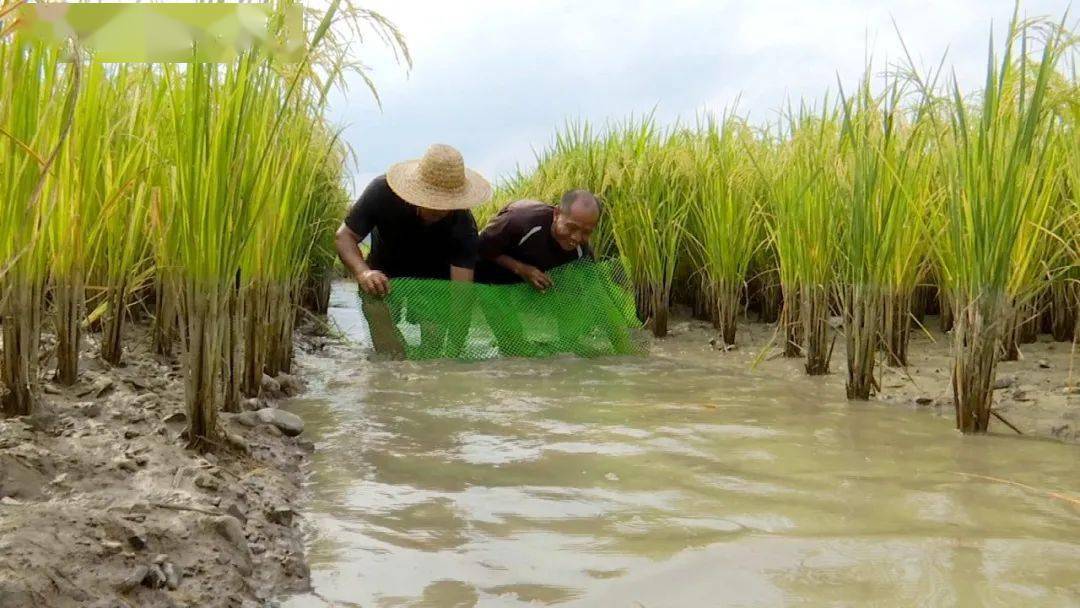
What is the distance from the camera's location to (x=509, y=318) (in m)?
5.00

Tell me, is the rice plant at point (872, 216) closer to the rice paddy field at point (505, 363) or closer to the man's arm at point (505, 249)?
the rice paddy field at point (505, 363)

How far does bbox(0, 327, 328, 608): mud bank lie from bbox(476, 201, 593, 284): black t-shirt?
2.77 m

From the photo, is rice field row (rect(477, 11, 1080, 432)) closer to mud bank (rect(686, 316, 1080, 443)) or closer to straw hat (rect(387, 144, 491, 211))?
mud bank (rect(686, 316, 1080, 443))

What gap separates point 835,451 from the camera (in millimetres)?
2807

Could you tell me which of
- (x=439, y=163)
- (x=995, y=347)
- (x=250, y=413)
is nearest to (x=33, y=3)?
(x=250, y=413)

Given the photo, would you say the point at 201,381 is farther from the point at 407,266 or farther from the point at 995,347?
the point at 407,266

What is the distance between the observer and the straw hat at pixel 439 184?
484 centimetres

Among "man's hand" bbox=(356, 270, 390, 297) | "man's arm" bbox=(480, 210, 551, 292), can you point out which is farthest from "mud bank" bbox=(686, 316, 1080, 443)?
"man's hand" bbox=(356, 270, 390, 297)

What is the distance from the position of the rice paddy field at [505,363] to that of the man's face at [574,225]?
371 mm

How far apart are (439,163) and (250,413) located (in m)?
2.42

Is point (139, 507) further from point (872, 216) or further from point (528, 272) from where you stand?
point (528, 272)

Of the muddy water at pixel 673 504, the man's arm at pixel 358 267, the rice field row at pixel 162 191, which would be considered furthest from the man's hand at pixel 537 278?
the rice field row at pixel 162 191

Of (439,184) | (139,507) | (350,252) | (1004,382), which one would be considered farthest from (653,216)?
(139,507)

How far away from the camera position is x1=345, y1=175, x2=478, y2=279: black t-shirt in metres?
5.15
